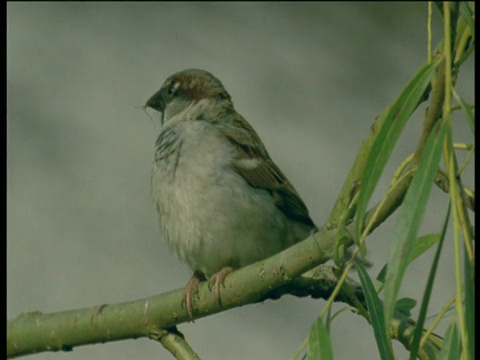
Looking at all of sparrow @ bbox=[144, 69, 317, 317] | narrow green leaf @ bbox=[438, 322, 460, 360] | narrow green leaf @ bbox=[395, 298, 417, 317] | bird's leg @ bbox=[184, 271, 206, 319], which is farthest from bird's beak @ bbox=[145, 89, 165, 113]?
narrow green leaf @ bbox=[438, 322, 460, 360]

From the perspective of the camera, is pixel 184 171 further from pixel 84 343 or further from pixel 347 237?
pixel 347 237

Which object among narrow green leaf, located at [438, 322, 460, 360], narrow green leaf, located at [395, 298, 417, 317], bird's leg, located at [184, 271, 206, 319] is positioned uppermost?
bird's leg, located at [184, 271, 206, 319]

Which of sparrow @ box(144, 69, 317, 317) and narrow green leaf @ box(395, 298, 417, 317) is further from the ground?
sparrow @ box(144, 69, 317, 317)

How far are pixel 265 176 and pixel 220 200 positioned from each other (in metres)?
0.17

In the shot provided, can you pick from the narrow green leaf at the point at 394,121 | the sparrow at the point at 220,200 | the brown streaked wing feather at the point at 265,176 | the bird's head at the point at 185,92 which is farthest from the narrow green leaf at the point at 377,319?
the bird's head at the point at 185,92

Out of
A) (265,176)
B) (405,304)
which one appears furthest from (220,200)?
(405,304)

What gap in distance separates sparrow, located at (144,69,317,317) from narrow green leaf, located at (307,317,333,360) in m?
0.95

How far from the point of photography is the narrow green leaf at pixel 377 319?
111 cm

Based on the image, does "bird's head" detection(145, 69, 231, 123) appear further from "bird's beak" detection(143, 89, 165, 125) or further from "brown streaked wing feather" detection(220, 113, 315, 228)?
"brown streaked wing feather" detection(220, 113, 315, 228)

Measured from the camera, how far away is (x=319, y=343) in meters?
1.19

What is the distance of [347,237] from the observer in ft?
4.13

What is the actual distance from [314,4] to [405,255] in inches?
151

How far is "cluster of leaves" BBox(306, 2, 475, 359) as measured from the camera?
1073mm
